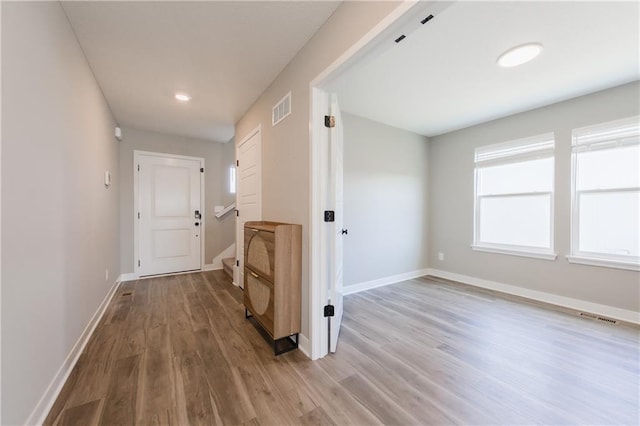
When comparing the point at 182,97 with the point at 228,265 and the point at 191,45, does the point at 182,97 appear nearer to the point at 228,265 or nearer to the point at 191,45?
the point at 191,45

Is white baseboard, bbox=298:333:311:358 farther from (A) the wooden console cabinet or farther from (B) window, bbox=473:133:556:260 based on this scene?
(B) window, bbox=473:133:556:260

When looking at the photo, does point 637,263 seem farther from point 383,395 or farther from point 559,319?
point 383,395

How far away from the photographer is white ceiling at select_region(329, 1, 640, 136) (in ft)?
5.47

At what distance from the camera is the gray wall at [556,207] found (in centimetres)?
263

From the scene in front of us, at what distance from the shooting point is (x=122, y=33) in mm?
1845

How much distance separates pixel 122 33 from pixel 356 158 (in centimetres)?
266

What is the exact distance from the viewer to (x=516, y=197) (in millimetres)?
3441

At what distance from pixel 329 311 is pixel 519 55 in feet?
8.81

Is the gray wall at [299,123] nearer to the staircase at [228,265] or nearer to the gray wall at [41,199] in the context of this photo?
the gray wall at [41,199]

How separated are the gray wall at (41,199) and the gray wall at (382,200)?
8.79 ft

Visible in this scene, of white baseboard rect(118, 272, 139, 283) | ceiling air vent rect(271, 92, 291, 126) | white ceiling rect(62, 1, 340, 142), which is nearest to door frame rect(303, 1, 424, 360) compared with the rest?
ceiling air vent rect(271, 92, 291, 126)

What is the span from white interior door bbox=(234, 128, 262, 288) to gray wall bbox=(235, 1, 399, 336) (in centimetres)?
15

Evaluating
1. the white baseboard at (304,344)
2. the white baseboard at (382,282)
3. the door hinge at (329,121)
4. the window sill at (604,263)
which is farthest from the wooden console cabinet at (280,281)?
the window sill at (604,263)

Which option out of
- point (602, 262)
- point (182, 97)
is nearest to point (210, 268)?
point (182, 97)
